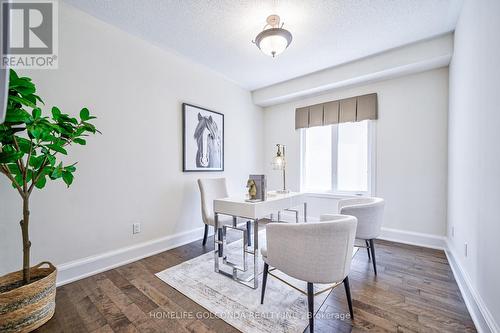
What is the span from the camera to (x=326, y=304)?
1.71 meters

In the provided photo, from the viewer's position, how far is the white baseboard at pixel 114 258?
205 centimetres

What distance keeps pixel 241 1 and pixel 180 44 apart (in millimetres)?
1118

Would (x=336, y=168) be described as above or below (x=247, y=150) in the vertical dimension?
below

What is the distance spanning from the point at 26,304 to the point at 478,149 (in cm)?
339

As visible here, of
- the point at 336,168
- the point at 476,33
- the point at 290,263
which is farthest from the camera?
the point at 336,168

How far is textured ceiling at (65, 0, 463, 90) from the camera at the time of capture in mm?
2029

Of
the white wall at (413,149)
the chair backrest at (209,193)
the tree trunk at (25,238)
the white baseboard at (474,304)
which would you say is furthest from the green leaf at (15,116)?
the white wall at (413,149)

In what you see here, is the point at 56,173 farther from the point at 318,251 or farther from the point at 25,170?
the point at 318,251

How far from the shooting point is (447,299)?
5.76 ft

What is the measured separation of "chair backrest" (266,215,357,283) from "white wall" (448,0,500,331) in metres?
0.85

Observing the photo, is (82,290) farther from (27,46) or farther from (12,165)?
(27,46)

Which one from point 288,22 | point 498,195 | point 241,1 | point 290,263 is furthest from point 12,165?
point 498,195

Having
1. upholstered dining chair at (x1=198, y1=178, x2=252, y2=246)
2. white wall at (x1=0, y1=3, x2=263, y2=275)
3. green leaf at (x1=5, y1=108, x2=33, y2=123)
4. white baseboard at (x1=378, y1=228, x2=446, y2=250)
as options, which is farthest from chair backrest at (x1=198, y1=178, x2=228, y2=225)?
white baseboard at (x1=378, y1=228, x2=446, y2=250)

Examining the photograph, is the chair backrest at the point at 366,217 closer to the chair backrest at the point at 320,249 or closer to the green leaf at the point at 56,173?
the chair backrest at the point at 320,249
